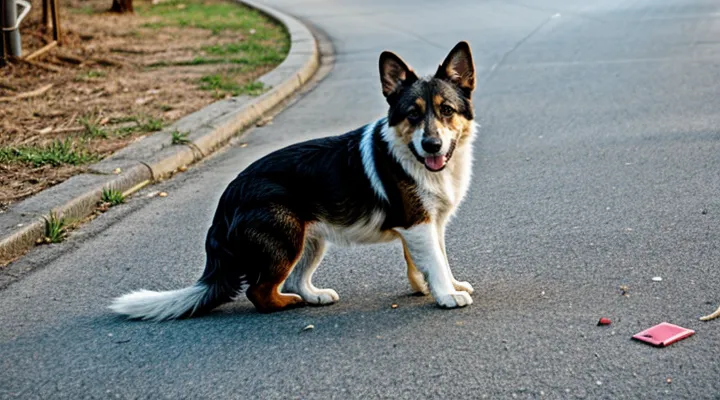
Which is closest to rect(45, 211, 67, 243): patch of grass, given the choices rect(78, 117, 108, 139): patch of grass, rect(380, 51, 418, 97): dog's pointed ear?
rect(78, 117, 108, 139): patch of grass

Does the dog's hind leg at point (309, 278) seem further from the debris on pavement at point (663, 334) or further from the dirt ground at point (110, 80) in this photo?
the dirt ground at point (110, 80)

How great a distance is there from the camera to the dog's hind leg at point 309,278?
16.9 feet

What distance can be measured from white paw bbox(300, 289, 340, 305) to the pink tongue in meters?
0.86

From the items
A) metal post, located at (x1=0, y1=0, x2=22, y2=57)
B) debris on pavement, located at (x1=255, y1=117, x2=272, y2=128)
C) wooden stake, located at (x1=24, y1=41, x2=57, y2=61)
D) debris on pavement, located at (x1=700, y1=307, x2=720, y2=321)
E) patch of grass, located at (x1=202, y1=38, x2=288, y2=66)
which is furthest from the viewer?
patch of grass, located at (x1=202, y1=38, x2=288, y2=66)

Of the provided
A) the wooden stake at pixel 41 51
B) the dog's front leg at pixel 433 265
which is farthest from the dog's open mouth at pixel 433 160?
the wooden stake at pixel 41 51

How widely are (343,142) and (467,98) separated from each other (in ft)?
2.19

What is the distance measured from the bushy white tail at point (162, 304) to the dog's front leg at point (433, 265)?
1.06 m

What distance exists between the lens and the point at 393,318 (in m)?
4.84

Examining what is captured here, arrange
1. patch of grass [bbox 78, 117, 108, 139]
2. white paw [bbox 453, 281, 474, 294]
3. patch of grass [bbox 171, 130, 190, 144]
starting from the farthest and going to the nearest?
1. patch of grass [bbox 78, 117, 108, 139]
2. patch of grass [bbox 171, 130, 190, 144]
3. white paw [bbox 453, 281, 474, 294]

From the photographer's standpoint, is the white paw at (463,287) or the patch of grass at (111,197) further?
the patch of grass at (111,197)

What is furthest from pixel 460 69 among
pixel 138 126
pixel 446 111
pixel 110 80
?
pixel 110 80

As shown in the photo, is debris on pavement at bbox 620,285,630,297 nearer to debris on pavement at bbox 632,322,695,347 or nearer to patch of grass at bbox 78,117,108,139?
debris on pavement at bbox 632,322,695,347

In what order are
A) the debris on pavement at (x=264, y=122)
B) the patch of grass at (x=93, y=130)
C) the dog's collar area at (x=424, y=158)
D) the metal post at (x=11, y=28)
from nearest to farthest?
the dog's collar area at (x=424, y=158)
the patch of grass at (x=93, y=130)
the debris on pavement at (x=264, y=122)
the metal post at (x=11, y=28)

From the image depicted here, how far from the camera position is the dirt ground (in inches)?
323
